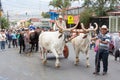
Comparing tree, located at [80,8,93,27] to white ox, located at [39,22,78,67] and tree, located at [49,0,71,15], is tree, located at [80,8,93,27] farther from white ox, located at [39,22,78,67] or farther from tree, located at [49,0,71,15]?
white ox, located at [39,22,78,67]

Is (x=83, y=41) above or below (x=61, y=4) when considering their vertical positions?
below

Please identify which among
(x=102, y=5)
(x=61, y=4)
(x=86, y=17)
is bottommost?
(x=86, y=17)

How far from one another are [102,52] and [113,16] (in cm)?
2733

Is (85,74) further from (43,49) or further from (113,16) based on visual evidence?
(113,16)

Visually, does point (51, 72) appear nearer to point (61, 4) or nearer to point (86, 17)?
point (86, 17)

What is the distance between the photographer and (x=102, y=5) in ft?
177

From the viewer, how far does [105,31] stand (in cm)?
1427

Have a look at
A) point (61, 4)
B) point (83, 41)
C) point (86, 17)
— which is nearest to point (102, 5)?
point (86, 17)

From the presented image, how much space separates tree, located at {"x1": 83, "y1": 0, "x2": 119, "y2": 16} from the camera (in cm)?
5331

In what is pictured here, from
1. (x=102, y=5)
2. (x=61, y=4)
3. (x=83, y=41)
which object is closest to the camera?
(x=83, y=41)

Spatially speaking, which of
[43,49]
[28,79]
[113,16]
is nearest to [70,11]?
[113,16]

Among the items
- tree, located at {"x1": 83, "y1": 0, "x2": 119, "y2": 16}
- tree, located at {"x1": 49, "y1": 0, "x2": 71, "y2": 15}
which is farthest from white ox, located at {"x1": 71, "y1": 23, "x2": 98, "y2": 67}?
tree, located at {"x1": 49, "y1": 0, "x2": 71, "y2": 15}

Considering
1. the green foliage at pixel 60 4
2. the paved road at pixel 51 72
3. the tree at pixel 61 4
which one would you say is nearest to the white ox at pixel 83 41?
the paved road at pixel 51 72

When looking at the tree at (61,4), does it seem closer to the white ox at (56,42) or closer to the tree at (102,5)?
the tree at (102,5)
